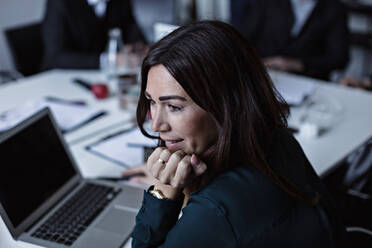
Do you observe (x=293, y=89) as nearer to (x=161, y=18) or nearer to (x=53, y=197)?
(x=53, y=197)

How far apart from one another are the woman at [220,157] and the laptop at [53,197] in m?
0.21

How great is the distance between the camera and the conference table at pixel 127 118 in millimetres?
1555

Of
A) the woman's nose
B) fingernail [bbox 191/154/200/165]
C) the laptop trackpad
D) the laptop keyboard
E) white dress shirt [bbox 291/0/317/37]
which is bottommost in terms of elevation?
white dress shirt [bbox 291/0/317/37]

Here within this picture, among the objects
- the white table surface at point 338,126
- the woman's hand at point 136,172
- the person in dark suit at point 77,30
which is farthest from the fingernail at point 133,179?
the person in dark suit at point 77,30

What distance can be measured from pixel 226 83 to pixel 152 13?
8.66ft

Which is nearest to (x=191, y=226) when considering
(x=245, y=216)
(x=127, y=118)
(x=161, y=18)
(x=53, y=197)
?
(x=245, y=216)

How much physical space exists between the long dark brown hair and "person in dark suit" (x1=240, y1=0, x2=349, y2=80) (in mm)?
1681

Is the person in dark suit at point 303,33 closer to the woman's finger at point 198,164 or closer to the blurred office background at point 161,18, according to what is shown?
the blurred office background at point 161,18

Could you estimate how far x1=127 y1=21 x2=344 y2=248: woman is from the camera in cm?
87

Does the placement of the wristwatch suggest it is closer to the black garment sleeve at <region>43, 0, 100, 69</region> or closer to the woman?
the woman

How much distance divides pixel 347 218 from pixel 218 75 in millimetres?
935

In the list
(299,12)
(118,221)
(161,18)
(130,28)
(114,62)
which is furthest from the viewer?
(161,18)

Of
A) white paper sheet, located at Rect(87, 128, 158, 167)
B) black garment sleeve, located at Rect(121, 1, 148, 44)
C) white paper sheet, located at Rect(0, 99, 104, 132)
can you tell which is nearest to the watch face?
white paper sheet, located at Rect(87, 128, 158, 167)

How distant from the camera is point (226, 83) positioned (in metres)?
0.92
